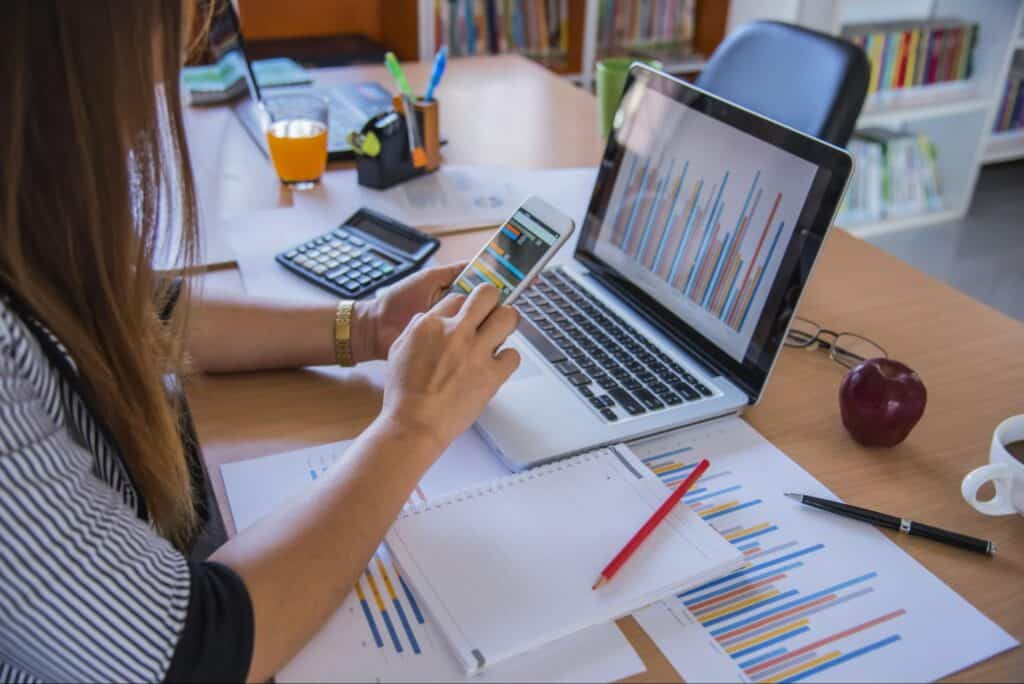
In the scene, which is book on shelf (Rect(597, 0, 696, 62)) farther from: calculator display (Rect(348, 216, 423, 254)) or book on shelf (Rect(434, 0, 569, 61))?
calculator display (Rect(348, 216, 423, 254))

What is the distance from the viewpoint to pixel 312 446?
2.65ft

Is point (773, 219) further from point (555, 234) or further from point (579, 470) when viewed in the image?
point (579, 470)

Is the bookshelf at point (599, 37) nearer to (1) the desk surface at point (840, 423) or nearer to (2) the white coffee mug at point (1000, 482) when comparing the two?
(1) the desk surface at point (840, 423)

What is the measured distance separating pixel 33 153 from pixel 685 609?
551 mm

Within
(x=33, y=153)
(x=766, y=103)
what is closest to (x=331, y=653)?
(x=33, y=153)

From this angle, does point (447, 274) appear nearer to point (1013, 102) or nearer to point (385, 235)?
point (385, 235)

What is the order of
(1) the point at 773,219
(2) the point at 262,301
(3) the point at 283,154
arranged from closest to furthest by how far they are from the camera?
1. (1) the point at 773,219
2. (2) the point at 262,301
3. (3) the point at 283,154

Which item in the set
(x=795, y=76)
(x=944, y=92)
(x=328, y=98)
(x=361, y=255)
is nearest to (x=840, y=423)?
(x=361, y=255)

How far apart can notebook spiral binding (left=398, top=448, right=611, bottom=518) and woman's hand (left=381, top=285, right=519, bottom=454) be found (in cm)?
5

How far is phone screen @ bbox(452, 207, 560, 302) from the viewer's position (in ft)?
2.76

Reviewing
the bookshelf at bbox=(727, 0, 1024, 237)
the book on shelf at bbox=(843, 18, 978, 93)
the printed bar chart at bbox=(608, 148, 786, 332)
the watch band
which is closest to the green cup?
the printed bar chart at bbox=(608, 148, 786, 332)

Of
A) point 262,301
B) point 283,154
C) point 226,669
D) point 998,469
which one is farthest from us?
point 283,154

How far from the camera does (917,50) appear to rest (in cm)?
296

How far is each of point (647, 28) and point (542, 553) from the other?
2.84 meters
